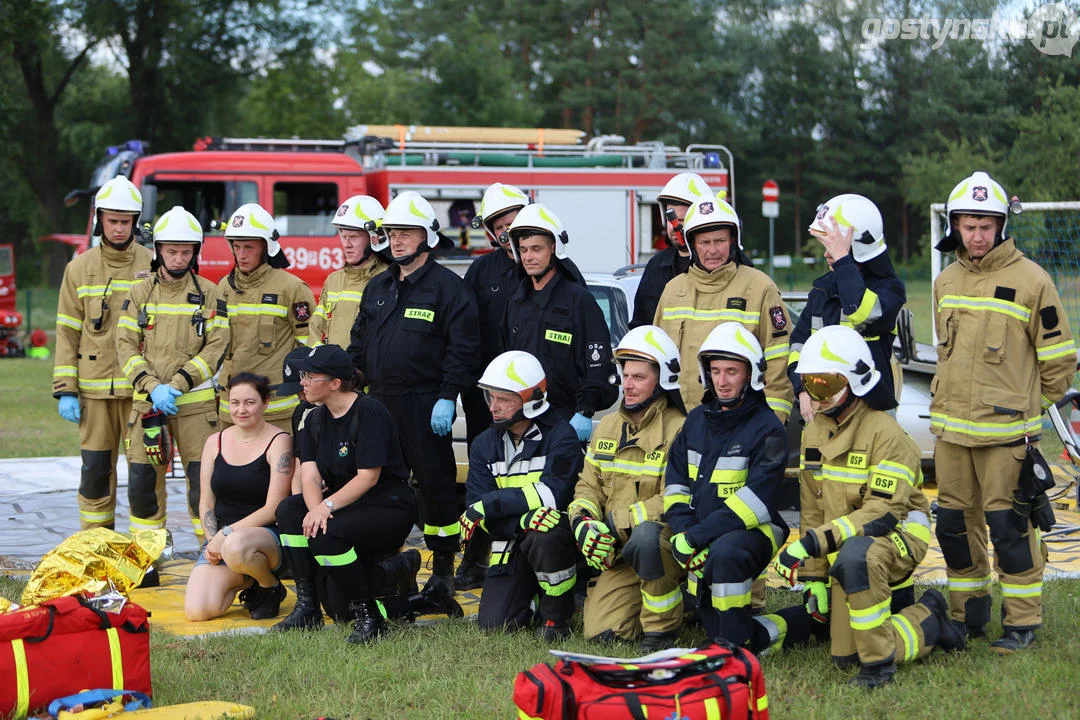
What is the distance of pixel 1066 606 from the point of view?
19.7ft

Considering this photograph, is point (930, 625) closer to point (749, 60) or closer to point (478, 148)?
point (478, 148)

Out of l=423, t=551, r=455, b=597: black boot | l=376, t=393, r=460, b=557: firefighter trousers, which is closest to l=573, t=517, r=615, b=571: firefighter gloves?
l=423, t=551, r=455, b=597: black boot

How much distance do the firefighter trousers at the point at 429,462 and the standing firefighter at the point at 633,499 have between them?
105cm

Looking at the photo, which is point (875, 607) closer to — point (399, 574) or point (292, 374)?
point (399, 574)

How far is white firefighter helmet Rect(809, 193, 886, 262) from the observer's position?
18.9 ft

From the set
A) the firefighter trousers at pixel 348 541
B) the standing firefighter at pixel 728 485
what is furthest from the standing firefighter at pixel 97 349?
the standing firefighter at pixel 728 485

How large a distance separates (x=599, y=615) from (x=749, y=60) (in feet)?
155

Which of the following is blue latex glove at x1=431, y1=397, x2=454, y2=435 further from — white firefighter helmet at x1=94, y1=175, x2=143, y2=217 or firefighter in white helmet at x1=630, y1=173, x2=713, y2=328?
white firefighter helmet at x1=94, y1=175, x2=143, y2=217

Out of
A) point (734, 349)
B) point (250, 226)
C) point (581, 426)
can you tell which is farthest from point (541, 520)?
point (250, 226)

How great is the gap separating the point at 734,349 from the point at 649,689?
172 cm

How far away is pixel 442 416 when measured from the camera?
654cm

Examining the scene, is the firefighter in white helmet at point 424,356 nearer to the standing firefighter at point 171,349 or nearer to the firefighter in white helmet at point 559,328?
the firefighter in white helmet at point 559,328

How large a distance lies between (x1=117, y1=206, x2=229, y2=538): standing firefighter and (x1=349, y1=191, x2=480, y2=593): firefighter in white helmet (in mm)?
1027

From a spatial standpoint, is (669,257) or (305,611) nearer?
(305,611)
